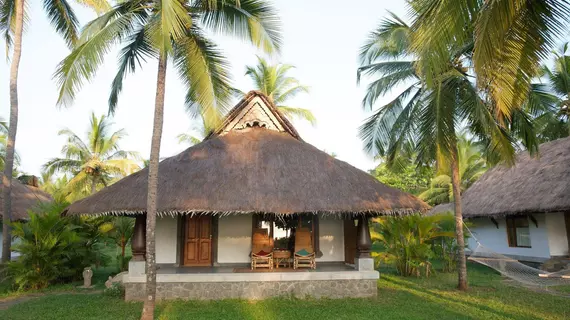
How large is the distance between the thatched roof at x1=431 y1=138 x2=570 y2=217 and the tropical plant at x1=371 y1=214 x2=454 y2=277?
3164mm

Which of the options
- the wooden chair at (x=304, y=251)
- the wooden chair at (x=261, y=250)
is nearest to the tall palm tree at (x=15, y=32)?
the wooden chair at (x=261, y=250)

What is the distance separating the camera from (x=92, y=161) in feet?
67.8

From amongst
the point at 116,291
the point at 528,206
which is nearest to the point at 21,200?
the point at 116,291

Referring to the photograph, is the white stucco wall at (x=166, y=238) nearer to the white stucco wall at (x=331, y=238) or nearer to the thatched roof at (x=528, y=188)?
the white stucco wall at (x=331, y=238)

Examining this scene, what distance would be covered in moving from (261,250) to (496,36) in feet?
22.9

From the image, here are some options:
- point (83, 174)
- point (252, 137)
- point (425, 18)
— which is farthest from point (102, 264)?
point (425, 18)

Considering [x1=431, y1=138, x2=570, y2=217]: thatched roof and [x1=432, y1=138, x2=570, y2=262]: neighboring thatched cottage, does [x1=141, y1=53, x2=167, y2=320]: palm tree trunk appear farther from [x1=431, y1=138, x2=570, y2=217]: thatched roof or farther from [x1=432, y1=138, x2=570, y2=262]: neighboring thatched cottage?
[x1=432, y1=138, x2=570, y2=262]: neighboring thatched cottage

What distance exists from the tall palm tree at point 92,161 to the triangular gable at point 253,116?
12.1 m

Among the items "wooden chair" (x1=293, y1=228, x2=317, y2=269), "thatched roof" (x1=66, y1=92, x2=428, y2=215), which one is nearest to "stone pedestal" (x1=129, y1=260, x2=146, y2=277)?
"thatched roof" (x1=66, y1=92, x2=428, y2=215)

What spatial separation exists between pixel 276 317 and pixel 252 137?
16.5 feet

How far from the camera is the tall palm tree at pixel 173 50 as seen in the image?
249 inches

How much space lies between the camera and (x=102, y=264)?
40.0ft

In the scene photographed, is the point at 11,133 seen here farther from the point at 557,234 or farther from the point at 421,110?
the point at 557,234

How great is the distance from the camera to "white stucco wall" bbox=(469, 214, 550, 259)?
1284cm
